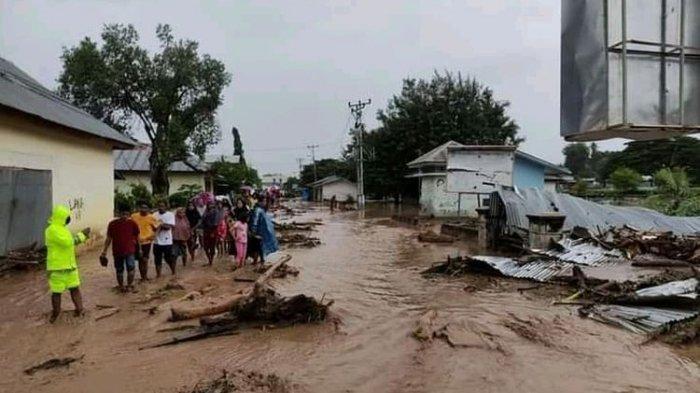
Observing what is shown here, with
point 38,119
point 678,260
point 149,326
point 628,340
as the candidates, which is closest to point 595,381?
point 628,340

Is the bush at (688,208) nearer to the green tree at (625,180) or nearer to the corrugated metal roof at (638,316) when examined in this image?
the green tree at (625,180)

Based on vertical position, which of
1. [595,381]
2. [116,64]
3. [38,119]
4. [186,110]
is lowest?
[595,381]

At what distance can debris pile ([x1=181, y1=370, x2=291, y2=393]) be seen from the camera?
5688 mm

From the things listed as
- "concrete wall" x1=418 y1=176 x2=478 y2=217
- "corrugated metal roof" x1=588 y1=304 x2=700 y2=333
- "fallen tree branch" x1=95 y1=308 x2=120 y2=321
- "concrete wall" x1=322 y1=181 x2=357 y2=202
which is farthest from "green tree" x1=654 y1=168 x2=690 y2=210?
"concrete wall" x1=322 y1=181 x2=357 y2=202

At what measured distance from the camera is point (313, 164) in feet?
325

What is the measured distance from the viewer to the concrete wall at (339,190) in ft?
239

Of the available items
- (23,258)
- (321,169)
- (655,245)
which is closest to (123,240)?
(23,258)

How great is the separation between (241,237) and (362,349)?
22.7 feet

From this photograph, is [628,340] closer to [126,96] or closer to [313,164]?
[126,96]

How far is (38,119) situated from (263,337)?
364 inches

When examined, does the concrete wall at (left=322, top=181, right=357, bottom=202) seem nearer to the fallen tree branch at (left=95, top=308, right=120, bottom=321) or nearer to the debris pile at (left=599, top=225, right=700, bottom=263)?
the debris pile at (left=599, top=225, right=700, bottom=263)

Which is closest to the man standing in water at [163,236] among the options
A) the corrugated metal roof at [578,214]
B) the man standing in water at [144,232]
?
the man standing in water at [144,232]

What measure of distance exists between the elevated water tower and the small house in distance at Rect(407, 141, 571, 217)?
74.6ft

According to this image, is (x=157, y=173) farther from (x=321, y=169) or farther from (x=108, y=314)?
(x=321, y=169)
